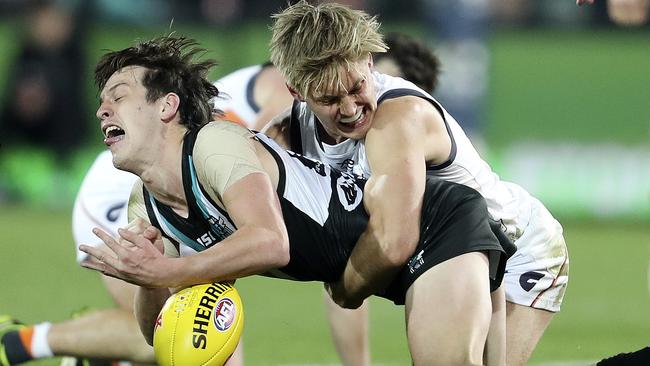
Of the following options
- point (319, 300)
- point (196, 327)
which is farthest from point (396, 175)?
point (319, 300)

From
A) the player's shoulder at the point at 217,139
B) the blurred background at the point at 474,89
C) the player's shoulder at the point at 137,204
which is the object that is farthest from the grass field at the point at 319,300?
the player's shoulder at the point at 217,139

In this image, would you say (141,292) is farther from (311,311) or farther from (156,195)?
(311,311)

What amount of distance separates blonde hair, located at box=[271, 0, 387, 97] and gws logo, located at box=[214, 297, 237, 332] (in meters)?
0.93

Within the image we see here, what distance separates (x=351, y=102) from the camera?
4.87m

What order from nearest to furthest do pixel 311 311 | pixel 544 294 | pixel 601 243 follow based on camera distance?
pixel 544 294, pixel 311 311, pixel 601 243

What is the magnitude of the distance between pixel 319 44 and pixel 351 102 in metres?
0.29

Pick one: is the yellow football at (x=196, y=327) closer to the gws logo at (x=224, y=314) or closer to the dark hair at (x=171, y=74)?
the gws logo at (x=224, y=314)

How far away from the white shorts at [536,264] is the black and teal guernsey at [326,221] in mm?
652

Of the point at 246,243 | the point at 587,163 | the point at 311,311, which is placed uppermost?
the point at 246,243

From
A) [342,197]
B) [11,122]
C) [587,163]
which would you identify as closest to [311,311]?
[342,197]

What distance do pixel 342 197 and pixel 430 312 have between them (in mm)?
621

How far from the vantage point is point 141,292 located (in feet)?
16.6

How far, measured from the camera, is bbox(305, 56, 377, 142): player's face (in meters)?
4.88

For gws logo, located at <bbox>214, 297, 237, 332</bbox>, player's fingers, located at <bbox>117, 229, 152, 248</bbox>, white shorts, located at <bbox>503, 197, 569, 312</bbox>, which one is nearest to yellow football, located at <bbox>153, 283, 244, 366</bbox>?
gws logo, located at <bbox>214, 297, 237, 332</bbox>
